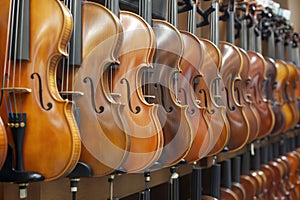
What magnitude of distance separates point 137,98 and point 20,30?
0.45 m

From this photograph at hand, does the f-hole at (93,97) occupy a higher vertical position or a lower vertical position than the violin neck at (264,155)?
higher

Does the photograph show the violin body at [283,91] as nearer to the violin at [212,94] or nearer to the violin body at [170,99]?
the violin at [212,94]

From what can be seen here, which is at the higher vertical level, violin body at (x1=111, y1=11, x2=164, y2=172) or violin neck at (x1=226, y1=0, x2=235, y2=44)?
violin neck at (x1=226, y1=0, x2=235, y2=44)

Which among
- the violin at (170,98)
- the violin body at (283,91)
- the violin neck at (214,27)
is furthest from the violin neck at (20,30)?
the violin body at (283,91)

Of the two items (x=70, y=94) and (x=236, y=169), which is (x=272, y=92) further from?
(x=70, y=94)

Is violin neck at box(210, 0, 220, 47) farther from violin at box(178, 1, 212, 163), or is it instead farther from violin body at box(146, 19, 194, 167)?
violin body at box(146, 19, 194, 167)

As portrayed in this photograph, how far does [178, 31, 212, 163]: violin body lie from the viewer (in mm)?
1894

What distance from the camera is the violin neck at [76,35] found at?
132cm

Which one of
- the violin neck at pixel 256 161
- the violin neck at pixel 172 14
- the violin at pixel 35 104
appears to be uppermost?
the violin neck at pixel 172 14

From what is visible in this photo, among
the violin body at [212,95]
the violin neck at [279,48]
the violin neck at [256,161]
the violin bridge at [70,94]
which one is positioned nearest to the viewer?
the violin bridge at [70,94]

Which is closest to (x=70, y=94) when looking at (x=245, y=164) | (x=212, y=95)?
(x=212, y=95)

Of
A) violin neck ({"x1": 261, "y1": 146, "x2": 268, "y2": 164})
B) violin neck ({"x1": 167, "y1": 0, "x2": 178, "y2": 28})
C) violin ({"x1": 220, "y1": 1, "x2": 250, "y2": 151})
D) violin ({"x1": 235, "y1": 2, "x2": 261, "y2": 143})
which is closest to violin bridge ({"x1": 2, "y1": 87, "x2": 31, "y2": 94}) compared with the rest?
violin neck ({"x1": 167, "y1": 0, "x2": 178, "y2": 28})

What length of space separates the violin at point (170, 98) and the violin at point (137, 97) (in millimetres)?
198

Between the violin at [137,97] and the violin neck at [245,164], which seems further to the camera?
the violin neck at [245,164]
